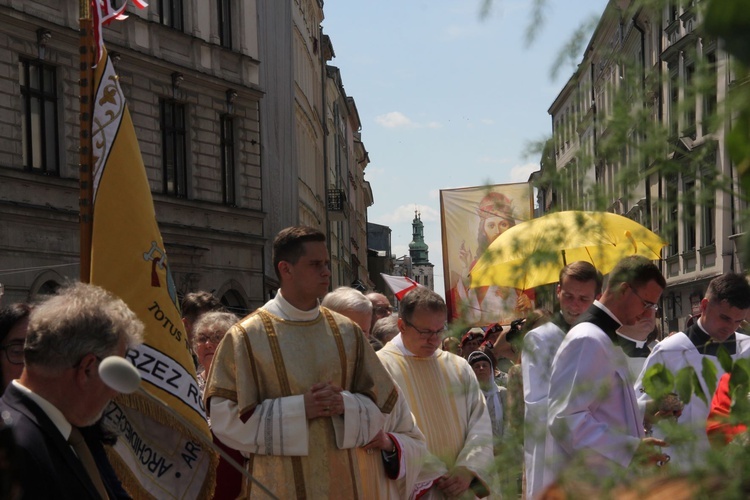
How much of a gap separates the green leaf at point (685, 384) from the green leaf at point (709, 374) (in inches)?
0.7

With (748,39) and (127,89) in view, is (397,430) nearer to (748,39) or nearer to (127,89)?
(748,39)

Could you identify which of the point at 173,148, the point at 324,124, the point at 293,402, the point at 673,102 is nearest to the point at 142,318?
the point at 293,402

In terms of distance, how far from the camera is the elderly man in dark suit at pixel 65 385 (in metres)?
2.87

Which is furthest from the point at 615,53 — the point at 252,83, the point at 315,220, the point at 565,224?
the point at 315,220

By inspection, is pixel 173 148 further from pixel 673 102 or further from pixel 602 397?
pixel 673 102

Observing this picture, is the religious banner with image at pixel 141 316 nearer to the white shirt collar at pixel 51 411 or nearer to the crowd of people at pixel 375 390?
the crowd of people at pixel 375 390

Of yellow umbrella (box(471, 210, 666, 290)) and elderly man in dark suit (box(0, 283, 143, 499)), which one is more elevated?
yellow umbrella (box(471, 210, 666, 290))

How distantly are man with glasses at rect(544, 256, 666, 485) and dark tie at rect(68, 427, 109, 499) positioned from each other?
48.6 inches

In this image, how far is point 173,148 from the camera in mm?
24359

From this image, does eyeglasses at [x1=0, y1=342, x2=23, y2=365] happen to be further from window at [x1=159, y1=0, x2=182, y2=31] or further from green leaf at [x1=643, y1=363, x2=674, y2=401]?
window at [x1=159, y1=0, x2=182, y2=31]

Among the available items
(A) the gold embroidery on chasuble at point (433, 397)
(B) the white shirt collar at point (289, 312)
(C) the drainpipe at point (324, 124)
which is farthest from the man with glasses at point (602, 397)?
(C) the drainpipe at point (324, 124)

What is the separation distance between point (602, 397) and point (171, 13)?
79.5ft

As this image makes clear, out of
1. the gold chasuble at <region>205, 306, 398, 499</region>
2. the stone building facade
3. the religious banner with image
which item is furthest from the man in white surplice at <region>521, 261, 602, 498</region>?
the stone building facade

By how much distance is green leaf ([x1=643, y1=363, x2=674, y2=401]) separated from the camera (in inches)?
66.7
